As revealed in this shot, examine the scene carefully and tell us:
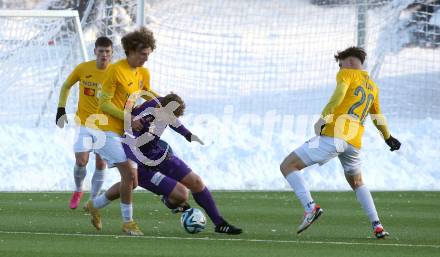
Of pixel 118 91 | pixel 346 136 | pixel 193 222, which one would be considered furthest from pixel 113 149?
pixel 346 136

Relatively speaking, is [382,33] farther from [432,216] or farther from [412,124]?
[432,216]

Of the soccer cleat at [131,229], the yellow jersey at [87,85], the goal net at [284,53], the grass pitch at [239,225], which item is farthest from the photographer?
the goal net at [284,53]

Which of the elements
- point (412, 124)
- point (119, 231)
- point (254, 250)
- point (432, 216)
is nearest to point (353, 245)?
point (254, 250)

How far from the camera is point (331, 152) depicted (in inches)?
442

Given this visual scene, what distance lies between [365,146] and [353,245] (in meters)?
10.6

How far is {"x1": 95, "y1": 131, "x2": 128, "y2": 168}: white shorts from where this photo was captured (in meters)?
11.0

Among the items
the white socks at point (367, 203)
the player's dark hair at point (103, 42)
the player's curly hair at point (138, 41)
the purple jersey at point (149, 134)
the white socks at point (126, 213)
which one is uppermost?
the player's curly hair at point (138, 41)

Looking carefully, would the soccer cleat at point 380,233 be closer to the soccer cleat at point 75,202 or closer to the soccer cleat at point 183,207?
the soccer cleat at point 183,207

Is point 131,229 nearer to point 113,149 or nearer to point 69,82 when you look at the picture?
point 113,149

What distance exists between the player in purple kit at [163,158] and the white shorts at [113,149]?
0.38 feet

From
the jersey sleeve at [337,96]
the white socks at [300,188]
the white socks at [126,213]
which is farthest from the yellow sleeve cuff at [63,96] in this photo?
the jersey sleeve at [337,96]

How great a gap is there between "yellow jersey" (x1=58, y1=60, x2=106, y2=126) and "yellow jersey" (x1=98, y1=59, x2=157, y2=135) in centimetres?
252

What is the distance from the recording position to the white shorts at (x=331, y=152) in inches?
440

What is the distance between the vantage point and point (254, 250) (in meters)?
9.76
